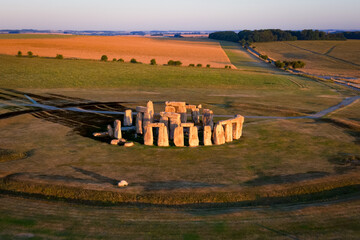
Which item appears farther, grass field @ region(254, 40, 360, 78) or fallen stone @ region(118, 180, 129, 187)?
grass field @ region(254, 40, 360, 78)

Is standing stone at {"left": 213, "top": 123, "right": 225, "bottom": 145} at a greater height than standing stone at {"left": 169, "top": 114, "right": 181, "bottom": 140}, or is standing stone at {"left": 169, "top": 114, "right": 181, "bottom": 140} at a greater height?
standing stone at {"left": 169, "top": 114, "right": 181, "bottom": 140}

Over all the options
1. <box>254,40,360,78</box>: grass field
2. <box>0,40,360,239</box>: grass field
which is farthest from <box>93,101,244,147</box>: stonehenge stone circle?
<box>254,40,360,78</box>: grass field

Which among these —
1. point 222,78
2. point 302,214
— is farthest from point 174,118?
point 222,78

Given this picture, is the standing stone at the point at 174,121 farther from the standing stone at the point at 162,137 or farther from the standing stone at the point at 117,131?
the standing stone at the point at 117,131

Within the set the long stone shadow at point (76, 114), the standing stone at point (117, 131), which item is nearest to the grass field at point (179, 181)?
the long stone shadow at point (76, 114)

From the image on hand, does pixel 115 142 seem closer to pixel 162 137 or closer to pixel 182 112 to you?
pixel 162 137

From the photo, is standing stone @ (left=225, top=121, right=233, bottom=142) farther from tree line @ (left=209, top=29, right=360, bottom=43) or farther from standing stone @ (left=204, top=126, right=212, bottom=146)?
tree line @ (left=209, top=29, right=360, bottom=43)
